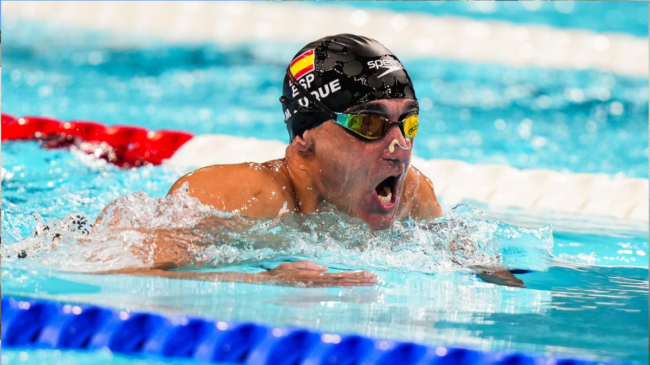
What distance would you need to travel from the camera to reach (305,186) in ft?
8.39

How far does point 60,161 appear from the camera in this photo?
15.2 feet

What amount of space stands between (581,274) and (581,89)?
211 inches

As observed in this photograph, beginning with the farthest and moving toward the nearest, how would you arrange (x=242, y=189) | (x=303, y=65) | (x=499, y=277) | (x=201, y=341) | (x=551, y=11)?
(x=551, y=11) → (x=303, y=65) → (x=499, y=277) → (x=242, y=189) → (x=201, y=341)

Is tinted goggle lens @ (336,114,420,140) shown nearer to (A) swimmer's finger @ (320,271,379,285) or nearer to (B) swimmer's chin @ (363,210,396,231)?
(B) swimmer's chin @ (363,210,396,231)

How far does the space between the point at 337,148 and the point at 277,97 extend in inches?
198

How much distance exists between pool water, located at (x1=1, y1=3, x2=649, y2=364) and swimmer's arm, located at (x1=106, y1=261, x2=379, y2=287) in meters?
0.04

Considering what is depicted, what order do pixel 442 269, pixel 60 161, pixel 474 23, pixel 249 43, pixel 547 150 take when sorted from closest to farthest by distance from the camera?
1. pixel 442 269
2. pixel 60 161
3. pixel 547 150
4. pixel 249 43
5. pixel 474 23

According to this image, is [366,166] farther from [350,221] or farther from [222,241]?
[222,241]

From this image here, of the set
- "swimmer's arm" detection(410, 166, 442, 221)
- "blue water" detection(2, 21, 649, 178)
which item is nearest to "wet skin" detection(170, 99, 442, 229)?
"swimmer's arm" detection(410, 166, 442, 221)

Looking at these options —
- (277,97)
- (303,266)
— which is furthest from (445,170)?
(303,266)

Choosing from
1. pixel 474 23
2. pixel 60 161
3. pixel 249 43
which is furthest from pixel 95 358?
pixel 474 23

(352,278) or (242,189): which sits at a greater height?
(242,189)

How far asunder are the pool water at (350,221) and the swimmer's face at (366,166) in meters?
0.08

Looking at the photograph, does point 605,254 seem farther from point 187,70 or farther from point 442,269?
point 187,70
